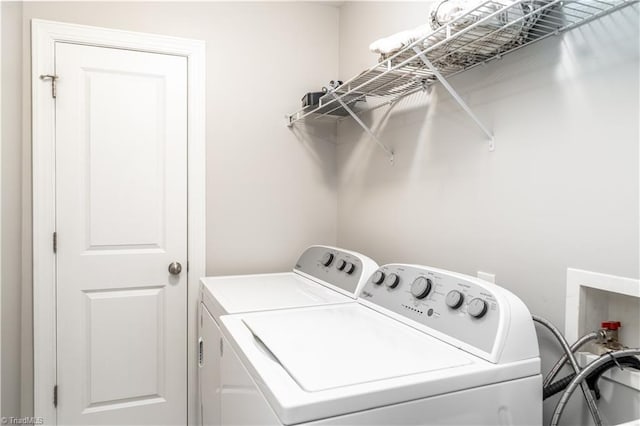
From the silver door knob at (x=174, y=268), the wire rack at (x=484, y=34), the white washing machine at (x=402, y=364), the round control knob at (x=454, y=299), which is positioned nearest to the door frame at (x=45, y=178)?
the silver door knob at (x=174, y=268)

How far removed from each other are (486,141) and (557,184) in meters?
0.31

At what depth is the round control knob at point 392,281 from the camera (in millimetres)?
1416

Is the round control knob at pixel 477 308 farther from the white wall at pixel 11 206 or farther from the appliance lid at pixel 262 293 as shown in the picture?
the white wall at pixel 11 206

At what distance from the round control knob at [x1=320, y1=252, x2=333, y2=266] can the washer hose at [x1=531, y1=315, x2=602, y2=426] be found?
0.95 m

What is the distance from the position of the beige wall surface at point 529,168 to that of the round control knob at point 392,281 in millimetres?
290

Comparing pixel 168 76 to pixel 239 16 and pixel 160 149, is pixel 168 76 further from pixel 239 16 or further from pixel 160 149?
pixel 239 16

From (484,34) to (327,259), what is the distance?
116cm

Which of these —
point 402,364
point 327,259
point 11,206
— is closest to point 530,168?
point 402,364

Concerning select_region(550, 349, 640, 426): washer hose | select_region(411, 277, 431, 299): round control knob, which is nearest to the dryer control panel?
select_region(411, 277, 431, 299): round control knob

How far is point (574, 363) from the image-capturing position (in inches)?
41.5

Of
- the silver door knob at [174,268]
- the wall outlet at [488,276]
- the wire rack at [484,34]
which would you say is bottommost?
the silver door knob at [174,268]

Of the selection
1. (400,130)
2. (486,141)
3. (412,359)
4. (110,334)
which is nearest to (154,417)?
(110,334)

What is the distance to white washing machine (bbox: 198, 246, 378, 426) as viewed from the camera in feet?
5.06

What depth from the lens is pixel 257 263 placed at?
90.9 inches
